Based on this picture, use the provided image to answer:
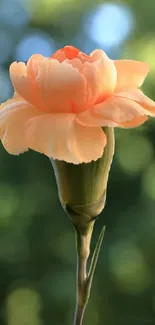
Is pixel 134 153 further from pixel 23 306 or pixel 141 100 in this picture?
pixel 141 100

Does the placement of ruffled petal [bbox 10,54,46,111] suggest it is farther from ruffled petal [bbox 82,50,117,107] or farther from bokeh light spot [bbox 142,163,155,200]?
bokeh light spot [bbox 142,163,155,200]

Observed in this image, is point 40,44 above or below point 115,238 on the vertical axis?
above

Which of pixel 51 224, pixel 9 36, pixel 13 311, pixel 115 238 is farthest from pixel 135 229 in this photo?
pixel 9 36

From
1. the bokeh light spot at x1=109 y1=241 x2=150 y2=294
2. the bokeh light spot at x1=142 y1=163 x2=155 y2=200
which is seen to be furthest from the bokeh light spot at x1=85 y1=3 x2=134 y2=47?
the bokeh light spot at x1=109 y1=241 x2=150 y2=294

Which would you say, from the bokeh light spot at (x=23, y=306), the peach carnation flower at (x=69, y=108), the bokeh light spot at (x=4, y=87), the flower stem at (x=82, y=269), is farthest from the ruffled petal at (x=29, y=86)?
the bokeh light spot at (x=23, y=306)

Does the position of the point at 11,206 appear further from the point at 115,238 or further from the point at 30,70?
the point at 30,70
